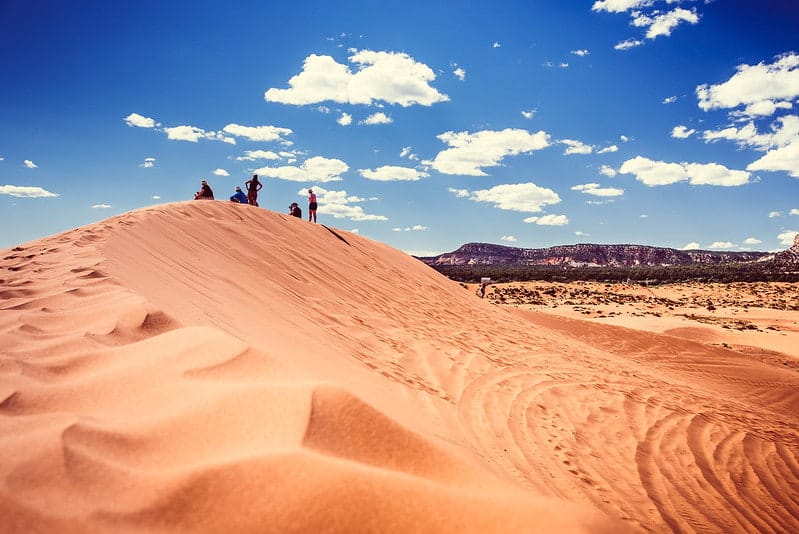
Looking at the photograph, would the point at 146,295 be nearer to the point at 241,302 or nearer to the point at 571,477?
the point at 241,302

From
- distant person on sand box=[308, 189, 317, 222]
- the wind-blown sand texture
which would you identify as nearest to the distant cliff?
distant person on sand box=[308, 189, 317, 222]

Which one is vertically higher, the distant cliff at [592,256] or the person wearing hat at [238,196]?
the distant cliff at [592,256]

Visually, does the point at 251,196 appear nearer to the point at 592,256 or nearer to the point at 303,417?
the point at 303,417

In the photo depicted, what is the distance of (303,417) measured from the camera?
6.50 feet

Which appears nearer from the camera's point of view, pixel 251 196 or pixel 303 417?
pixel 303 417

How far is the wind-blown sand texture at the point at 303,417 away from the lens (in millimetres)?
1560

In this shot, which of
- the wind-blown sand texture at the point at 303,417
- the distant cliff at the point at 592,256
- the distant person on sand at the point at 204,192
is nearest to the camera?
the wind-blown sand texture at the point at 303,417

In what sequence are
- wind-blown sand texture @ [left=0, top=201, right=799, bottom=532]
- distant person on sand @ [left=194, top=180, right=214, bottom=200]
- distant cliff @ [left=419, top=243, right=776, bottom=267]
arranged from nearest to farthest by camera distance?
wind-blown sand texture @ [left=0, top=201, right=799, bottom=532] → distant person on sand @ [left=194, top=180, right=214, bottom=200] → distant cliff @ [left=419, top=243, right=776, bottom=267]

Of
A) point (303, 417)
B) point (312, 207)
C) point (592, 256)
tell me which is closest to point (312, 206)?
point (312, 207)

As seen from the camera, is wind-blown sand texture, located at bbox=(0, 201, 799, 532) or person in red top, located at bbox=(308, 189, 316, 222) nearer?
wind-blown sand texture, located at bbox=(0, 201, 799, 532)

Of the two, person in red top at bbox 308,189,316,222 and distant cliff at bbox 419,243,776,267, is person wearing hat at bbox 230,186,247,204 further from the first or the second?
distant cliff at bbox 419,243,776,267

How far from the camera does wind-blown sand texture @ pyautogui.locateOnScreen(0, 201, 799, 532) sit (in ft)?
5.12

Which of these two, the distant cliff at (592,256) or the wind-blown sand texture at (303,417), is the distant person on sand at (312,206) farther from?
the distant cliff at (592,256)

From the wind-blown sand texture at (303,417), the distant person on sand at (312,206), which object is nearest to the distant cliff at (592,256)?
A: the distant person on sand at (312,206)
